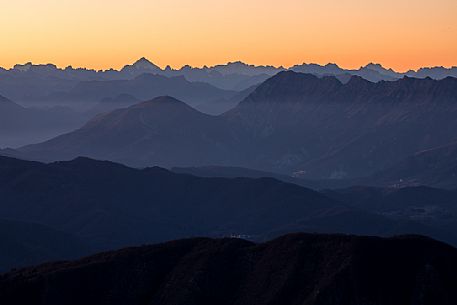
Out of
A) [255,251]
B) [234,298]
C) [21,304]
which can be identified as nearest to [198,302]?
[234,298]

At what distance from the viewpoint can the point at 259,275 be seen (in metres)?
183

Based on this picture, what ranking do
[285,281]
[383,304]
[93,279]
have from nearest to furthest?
[383,304], [285,281], [93,279]

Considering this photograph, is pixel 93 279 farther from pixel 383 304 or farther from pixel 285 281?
pixel 383 304

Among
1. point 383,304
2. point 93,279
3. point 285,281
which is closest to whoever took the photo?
point 383,304

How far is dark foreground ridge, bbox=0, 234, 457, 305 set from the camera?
167m

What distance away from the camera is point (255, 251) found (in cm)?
19250

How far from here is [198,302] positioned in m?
178

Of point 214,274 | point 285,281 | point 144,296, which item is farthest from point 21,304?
point 285,281

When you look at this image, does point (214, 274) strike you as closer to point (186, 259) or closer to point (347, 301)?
point (186, 259)

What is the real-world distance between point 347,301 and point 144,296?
41411 millimetres

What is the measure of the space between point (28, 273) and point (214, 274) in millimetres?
37510

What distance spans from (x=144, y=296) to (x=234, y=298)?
18156 millimetres

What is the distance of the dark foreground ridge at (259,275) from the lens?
6585 inches

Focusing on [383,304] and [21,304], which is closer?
[383,304]
